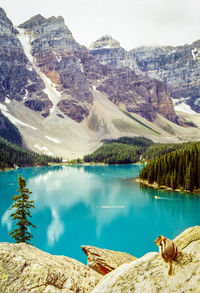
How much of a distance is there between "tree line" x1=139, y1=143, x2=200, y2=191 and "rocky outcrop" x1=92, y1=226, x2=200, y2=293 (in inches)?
2592

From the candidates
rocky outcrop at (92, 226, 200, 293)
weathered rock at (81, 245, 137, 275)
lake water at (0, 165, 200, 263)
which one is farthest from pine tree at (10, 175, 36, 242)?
rocky outcrop at (92, 226, 200, 293)

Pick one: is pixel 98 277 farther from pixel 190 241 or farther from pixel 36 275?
pixel 190 241

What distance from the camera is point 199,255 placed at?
6133 millimetres

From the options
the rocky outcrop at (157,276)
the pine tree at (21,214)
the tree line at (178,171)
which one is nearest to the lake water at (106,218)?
the tree line at (178,171)

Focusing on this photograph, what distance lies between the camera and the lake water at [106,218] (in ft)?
119

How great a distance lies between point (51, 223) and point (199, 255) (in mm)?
43760

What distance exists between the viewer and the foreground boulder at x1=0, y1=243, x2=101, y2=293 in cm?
727

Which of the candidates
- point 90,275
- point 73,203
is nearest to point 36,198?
point 73,203

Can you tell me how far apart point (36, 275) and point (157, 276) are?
386 cm

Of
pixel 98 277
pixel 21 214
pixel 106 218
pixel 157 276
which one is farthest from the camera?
pixel 106 218

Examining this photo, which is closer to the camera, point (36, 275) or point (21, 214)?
point (36, 275)

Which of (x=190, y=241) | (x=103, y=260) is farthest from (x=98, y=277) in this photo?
(x=190, y=241)

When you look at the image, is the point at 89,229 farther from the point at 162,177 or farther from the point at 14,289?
the point at 162,177

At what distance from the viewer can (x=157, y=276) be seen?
20.1 feet
